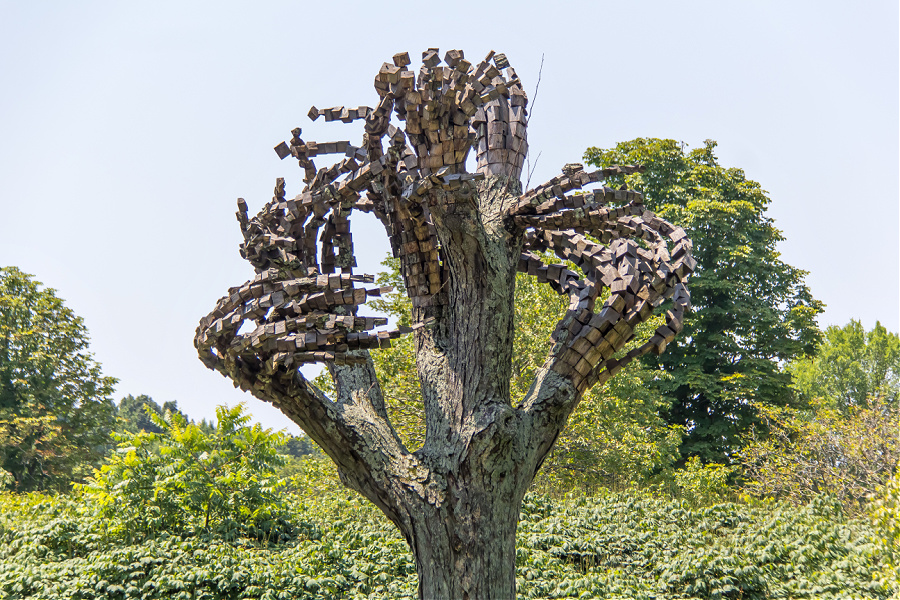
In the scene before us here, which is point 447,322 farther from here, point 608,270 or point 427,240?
point 608,270

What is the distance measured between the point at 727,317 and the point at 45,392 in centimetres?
2203

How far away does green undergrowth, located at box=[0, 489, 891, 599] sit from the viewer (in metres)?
7.43

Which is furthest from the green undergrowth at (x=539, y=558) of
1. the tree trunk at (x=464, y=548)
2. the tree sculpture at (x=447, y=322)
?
the tree sculpture at (x=447, y=322)

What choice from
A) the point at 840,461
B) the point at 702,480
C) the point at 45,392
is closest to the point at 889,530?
the point at 840,461

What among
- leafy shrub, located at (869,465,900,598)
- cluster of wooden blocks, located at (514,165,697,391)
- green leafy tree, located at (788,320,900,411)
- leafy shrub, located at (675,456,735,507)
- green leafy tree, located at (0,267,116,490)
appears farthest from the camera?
green leafy tree, located at (788,320,900,411)

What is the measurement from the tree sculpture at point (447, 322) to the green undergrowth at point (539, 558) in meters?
3.57

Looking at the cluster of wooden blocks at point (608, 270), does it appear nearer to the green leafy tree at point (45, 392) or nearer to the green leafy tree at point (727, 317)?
the green leafy tree at point (727, 317)

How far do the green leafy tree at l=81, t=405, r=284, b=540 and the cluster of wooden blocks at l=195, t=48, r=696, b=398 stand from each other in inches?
192

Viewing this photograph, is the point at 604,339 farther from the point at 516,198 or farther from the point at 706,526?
the point at 706,526

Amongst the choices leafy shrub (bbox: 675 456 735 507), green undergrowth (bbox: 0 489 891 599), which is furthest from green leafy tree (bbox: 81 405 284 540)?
leafy shrub (bbox: 675 456 735 507)

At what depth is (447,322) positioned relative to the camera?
482cm

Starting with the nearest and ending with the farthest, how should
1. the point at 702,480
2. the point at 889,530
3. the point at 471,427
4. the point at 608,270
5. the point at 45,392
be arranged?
the point at 471,427 → the point at 608,270 → the point at 889,530 → the point at 702,480 → the point at 45,392

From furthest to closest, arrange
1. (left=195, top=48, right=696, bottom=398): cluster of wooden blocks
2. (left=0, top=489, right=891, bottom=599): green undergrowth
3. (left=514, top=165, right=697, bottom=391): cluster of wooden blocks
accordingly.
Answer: (left=0, top=489, right=891, bottom=599): green undergrowth
(left=514, top=165, right=697, bottom=391): cluster of wooden blocks
(left=195, top=48, right=696, bottom=398): cluster of wooden blocks

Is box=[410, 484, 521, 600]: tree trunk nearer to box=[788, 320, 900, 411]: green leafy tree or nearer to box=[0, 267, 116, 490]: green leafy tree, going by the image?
box=[0, 267, 116, 490]: green leafy tree
